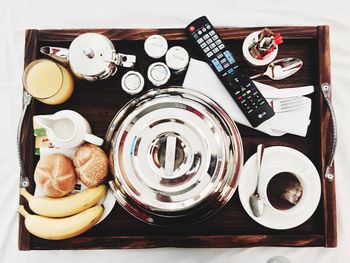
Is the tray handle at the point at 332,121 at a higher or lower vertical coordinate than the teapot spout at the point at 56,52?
lower

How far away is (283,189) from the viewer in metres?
0.76

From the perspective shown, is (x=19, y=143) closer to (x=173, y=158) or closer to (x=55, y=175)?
(x=55, y=175)

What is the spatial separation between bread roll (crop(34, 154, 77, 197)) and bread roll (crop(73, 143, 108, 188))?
2 cm

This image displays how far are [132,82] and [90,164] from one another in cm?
18

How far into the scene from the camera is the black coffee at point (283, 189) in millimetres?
753

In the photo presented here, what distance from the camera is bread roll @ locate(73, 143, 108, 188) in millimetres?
746

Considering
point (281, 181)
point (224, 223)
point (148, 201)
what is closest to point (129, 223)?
point (148, 201)

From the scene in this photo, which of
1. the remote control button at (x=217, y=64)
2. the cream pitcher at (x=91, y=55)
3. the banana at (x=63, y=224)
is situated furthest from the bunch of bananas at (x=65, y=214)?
the remote control button at (x=217, y=64)

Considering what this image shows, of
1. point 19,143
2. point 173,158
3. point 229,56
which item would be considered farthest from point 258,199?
point 19,143

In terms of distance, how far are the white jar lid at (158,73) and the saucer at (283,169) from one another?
A: 0.24 m

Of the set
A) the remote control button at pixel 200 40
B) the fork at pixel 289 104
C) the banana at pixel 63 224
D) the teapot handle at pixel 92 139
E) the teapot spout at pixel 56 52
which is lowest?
the banana at pixel 63 224

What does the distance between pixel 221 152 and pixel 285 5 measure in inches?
16.0

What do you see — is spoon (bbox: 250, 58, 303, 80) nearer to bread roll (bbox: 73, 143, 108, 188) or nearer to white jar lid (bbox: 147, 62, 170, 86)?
white jar lid (bbox: 147, 62, 170, 86)

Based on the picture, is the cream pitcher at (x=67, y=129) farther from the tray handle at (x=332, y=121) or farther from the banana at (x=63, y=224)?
the tray handle at (x=332, y=121)
